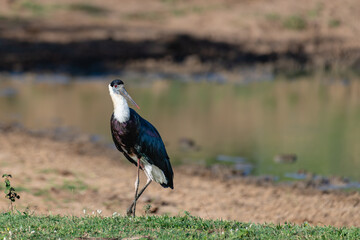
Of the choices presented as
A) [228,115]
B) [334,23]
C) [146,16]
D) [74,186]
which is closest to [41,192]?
[74,186]

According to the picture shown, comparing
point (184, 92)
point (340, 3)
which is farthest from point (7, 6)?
point (340, 3)

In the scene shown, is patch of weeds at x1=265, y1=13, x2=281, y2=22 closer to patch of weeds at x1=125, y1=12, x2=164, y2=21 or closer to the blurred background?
the blurred background

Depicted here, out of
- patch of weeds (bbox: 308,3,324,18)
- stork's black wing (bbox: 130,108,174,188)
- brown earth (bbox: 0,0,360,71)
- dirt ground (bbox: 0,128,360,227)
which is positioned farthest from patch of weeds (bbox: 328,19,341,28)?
stork's black wing (bbox: 130,108,174,188)

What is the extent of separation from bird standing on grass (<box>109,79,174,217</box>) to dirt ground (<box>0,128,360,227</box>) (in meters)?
1.36

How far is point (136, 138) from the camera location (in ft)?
22.4

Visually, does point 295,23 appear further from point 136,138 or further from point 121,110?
point 121,110

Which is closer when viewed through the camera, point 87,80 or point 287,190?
point 287,190

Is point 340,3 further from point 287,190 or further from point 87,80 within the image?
point 287,190

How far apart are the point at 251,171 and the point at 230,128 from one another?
3.75 m

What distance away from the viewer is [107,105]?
1773 centimetres

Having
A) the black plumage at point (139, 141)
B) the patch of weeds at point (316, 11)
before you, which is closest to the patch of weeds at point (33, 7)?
the patch of weeds at point (316, 11)

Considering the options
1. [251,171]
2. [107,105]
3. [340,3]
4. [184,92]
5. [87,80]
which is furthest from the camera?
[340,3]

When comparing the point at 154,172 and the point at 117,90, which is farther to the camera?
the point at 154,172

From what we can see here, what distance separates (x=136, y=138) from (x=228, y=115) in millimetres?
10059
